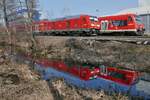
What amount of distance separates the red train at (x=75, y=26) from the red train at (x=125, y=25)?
1767 millimetres

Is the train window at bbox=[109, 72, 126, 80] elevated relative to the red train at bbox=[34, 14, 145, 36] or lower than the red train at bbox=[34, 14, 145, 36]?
lower

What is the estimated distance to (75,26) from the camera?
35312 millimetres

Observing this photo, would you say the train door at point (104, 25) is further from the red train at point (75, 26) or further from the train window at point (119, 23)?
the train window at point (119, 23)

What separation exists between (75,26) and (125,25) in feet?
22.7

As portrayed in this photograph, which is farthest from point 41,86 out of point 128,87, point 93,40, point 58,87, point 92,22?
point 92,22

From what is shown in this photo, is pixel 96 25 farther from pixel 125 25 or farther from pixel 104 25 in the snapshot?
pixel 125 25

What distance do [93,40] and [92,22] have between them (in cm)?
825

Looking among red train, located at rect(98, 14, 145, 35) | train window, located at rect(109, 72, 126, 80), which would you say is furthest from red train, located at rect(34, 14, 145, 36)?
train window, located at rect(109, 72, 126, 80)

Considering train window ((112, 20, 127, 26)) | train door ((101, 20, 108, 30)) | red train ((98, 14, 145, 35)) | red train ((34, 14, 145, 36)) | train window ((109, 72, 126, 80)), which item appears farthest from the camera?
train door ((101, 20, 108, 30))

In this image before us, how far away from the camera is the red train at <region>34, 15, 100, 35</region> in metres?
34.2

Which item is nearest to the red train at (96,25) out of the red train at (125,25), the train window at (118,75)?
the red train at (125,25)

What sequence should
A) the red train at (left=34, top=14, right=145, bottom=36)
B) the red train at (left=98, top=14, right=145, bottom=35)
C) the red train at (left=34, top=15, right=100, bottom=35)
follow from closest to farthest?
the red train at (left=98, top=14, right=145, bottom=35) → the red train at (left=34, top=14, right=145, bottom=36) → the red train at (left=34, top=15, right=100, bottom=35)

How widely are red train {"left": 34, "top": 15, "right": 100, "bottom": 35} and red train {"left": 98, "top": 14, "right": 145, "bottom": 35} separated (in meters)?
1.77

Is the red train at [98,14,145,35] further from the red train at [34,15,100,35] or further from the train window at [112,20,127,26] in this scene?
the red train at [34,15,100,35]
